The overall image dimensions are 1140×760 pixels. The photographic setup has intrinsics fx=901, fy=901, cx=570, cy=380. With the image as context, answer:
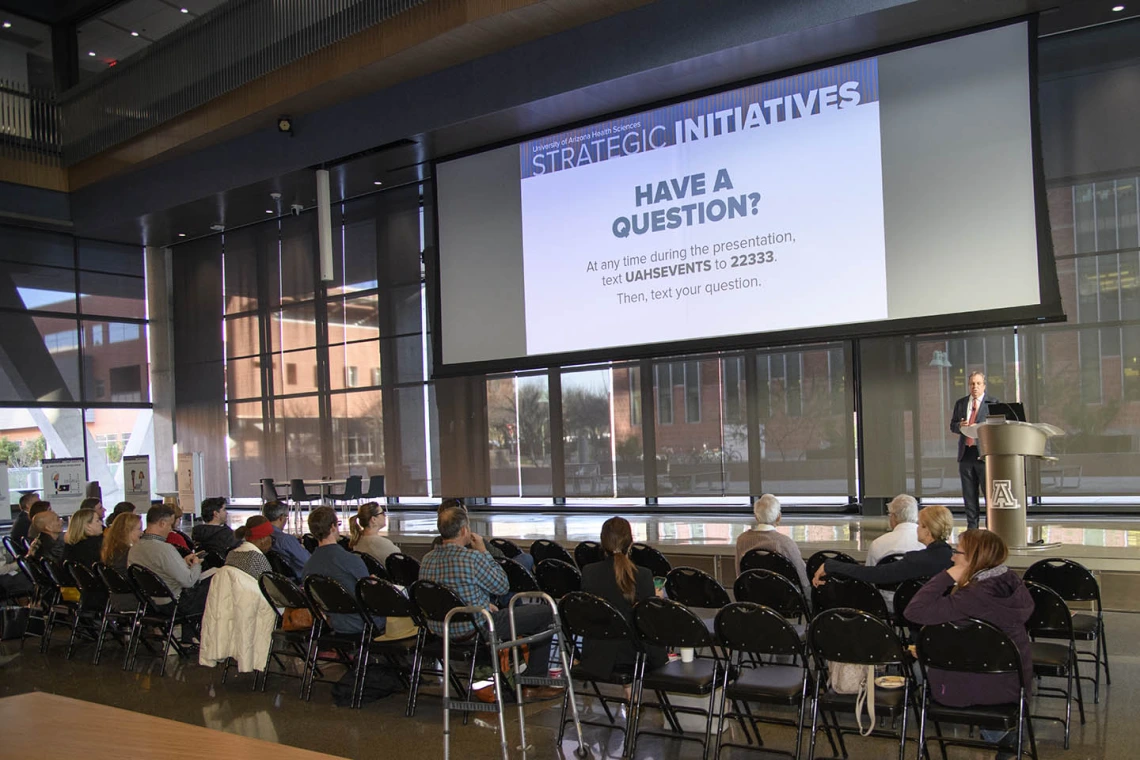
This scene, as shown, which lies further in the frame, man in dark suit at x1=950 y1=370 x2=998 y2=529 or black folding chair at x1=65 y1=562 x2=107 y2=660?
man in dark suit at x1=950 y1=370 x2=998 y2=529

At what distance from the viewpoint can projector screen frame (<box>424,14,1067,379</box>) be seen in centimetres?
736

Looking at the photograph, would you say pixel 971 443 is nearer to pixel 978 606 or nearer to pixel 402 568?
pixel 978 606

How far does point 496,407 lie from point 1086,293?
27.7 ft

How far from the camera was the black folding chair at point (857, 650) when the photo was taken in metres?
3.71

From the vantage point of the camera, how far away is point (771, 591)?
5.07 m

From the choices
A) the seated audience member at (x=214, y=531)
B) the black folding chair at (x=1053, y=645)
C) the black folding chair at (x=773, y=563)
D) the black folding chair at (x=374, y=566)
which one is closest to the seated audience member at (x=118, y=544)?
the seated audience member at (x=214, y=531)

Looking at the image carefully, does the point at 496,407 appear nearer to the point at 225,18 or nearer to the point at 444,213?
the point at 444,213

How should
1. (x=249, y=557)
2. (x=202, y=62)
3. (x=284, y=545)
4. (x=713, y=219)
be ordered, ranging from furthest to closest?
(x=202, y=62)
(x=713, y=219)
(x=284, y=545)
(x=249, y=557)

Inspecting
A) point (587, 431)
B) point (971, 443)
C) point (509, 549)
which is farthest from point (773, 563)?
point (587, 431)

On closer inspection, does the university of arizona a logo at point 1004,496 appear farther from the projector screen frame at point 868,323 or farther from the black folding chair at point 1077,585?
the projector screen frame at point 868,323

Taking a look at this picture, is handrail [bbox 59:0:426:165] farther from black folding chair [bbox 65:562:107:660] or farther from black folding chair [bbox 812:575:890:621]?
black folding chair [bbox 812:575:890:621]

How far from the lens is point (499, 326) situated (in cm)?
1058

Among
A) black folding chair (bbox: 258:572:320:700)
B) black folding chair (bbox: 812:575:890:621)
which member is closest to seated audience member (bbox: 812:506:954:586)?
black folding chair (bbox: 812:575:890:621)

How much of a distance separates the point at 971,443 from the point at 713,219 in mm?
3161
